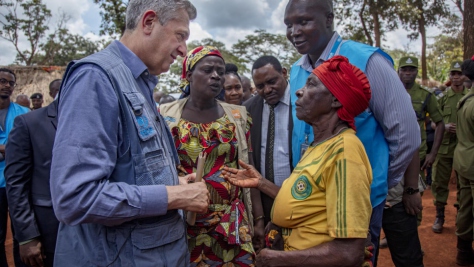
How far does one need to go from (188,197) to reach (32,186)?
196 centimetres

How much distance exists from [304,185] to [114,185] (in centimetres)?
88

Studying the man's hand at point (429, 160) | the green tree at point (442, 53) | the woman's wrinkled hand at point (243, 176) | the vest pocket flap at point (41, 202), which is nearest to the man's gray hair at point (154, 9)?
the woman's wrinkled hand at point (243, 176)

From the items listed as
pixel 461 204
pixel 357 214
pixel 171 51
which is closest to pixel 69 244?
pixel 171 51

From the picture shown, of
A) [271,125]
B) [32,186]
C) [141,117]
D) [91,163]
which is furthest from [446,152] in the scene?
[91,163]

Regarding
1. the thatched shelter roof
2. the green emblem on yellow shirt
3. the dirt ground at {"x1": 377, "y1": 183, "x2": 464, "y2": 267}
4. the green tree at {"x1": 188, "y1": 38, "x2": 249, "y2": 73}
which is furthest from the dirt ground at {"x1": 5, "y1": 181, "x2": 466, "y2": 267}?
the green tree at {"x1": 188, "y1": 38, "x2": 249, "y2": 73}

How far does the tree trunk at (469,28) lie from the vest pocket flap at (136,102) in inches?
274

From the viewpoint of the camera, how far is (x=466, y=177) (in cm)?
412

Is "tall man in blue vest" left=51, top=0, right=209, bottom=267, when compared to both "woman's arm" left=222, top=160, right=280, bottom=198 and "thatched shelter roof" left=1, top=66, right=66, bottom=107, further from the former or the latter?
"thatched shelter roof" left=1, top=66, right=66, bottom=107

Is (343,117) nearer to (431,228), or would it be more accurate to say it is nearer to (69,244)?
(69,244)

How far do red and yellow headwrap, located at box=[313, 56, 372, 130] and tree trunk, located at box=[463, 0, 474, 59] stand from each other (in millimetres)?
6041

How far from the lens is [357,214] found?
4.88 ft

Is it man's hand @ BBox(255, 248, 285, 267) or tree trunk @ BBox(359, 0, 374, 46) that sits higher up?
tree trunk @ BBox(359, 0, 374, 46)

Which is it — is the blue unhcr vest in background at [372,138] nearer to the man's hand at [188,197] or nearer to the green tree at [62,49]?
the man's hand at [188,197]

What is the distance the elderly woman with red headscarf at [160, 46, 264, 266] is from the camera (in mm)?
2551
